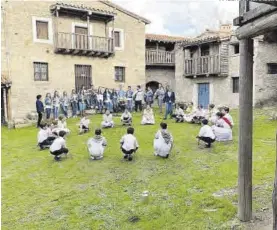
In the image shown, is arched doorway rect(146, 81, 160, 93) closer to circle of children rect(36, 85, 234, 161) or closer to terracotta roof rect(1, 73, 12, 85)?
circle of children rect(36, 85, 234, 161)

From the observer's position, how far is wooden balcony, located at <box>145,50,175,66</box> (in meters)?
32.5

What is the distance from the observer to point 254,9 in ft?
21.2

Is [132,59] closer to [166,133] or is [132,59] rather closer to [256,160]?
[166,133]

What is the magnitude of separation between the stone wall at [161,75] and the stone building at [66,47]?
2.77 m

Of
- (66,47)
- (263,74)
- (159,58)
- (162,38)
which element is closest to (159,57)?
(159,58)

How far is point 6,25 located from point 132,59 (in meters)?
10.3

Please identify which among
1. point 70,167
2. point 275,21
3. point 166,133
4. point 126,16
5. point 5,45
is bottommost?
point 70,167

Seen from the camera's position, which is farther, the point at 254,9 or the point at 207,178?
the point at 207,178

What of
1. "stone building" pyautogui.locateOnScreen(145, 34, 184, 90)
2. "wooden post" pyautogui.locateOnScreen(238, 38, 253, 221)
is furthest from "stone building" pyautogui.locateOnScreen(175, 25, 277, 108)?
"wooden post" pyautogui.locateOnScreen(238, 38, 253, 221)

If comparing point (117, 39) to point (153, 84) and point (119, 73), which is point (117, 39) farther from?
point (153, 84)

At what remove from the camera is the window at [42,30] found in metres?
24.9

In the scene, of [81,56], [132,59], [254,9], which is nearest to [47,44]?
[81,56]

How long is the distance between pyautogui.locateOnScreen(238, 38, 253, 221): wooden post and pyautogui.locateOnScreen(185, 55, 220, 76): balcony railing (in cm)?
2010

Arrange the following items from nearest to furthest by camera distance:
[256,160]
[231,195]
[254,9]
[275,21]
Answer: [275,21], [254,9], [231,195], [256,160]
